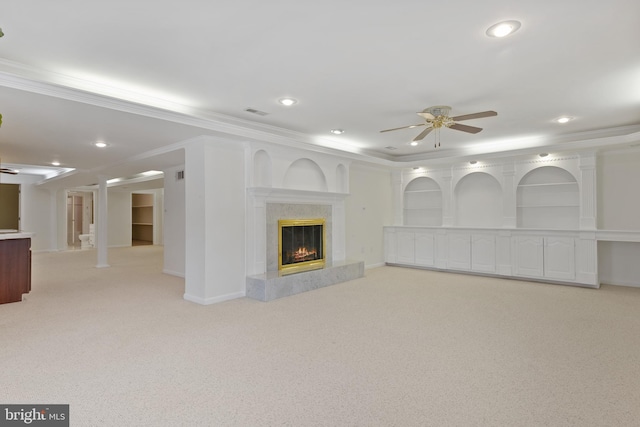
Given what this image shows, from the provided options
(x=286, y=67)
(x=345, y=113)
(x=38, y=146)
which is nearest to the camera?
(x=286, y=67)

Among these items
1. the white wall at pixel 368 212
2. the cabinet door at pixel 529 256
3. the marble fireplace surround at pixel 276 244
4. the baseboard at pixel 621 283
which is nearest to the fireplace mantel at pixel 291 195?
the marble fireplace surround at pixel 276 244

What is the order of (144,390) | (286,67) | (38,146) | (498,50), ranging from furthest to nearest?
(38,146) → (286,67) → (498,50) → (144,390)

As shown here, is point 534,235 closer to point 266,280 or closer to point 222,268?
point 266,280

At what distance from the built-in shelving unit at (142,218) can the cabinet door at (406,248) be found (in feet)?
38.8

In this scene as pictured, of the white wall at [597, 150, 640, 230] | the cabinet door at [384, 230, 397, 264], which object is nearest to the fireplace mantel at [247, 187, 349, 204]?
the cabinet door at [384, 230, 397, 264]

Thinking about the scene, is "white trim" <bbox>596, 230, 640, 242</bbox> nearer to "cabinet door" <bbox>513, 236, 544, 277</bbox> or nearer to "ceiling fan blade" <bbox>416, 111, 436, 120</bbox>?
"cabinet door" <bbox>513, 236, 544, 277</bbox>

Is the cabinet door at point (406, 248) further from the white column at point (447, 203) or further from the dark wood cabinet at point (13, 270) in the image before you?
the dark wood cabinet at point (13, 270)

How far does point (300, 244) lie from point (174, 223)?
2651mm

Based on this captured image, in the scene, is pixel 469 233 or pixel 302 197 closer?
pixel 302 197

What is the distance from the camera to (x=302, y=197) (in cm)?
595

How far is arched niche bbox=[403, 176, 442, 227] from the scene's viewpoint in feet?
25.9

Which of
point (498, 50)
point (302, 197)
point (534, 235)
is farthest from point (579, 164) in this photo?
point (302, 197)

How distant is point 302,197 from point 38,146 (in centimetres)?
396

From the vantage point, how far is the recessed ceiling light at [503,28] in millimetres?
2518
